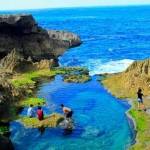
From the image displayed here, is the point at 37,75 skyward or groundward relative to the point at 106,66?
skyward

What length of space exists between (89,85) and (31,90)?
9834mm

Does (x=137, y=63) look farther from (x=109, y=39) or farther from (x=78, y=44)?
(x=109, y=39)

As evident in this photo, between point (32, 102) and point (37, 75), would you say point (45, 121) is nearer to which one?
point (32, 102)

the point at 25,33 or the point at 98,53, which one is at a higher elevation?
the point at 25,33

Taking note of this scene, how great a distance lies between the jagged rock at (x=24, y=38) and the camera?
92.1 metres

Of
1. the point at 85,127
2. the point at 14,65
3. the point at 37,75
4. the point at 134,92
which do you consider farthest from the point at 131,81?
the point at 14,65

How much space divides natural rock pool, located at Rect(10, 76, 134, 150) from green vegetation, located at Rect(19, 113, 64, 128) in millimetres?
909

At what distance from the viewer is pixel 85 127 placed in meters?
48.9

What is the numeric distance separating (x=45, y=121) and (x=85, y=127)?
459 centimetres

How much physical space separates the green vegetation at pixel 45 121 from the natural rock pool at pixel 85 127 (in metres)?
0.91

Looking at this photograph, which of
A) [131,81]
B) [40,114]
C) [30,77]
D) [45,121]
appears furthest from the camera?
[30,77]

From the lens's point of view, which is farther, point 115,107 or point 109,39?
point 109,39

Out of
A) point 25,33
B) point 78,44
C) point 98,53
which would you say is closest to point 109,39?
point 78,44

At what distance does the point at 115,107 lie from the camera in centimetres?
5666
